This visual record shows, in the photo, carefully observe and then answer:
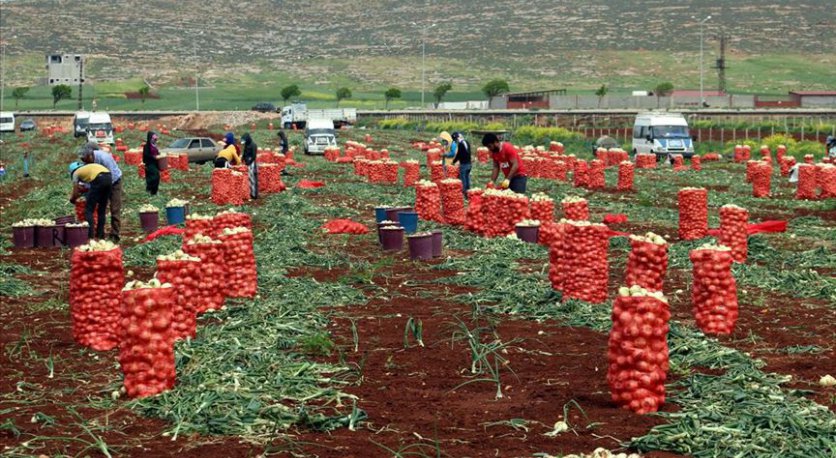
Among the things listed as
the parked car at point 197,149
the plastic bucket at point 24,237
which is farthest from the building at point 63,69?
the plastic bucket at point 24,237

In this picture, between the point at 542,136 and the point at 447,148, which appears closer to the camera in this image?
the point at 447,148

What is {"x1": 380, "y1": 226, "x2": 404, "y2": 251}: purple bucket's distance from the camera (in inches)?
855

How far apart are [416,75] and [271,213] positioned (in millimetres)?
160012

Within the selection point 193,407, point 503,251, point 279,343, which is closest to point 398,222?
point 503,251

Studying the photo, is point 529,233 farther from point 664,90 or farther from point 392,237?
point 664,90

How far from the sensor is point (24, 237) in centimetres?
2227

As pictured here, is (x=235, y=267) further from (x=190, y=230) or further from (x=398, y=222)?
(x=398, y=222)

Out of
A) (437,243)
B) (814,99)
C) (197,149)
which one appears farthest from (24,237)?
(814,99)

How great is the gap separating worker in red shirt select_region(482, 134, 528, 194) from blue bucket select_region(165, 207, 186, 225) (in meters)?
6.87

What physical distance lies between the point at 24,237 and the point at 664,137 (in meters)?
39.1

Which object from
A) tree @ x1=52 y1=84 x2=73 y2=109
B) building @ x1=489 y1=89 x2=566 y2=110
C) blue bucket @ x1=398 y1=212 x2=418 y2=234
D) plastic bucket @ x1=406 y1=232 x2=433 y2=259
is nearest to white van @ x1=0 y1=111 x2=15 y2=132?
building @ x1=489 y1=89 x2=566 y2=110

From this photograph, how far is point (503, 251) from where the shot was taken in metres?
21.3

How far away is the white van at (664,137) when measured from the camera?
56094 mm

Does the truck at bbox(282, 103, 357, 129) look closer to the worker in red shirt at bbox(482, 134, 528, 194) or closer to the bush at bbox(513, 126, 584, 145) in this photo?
the bush at bbox(513, 126, 584, 145)
